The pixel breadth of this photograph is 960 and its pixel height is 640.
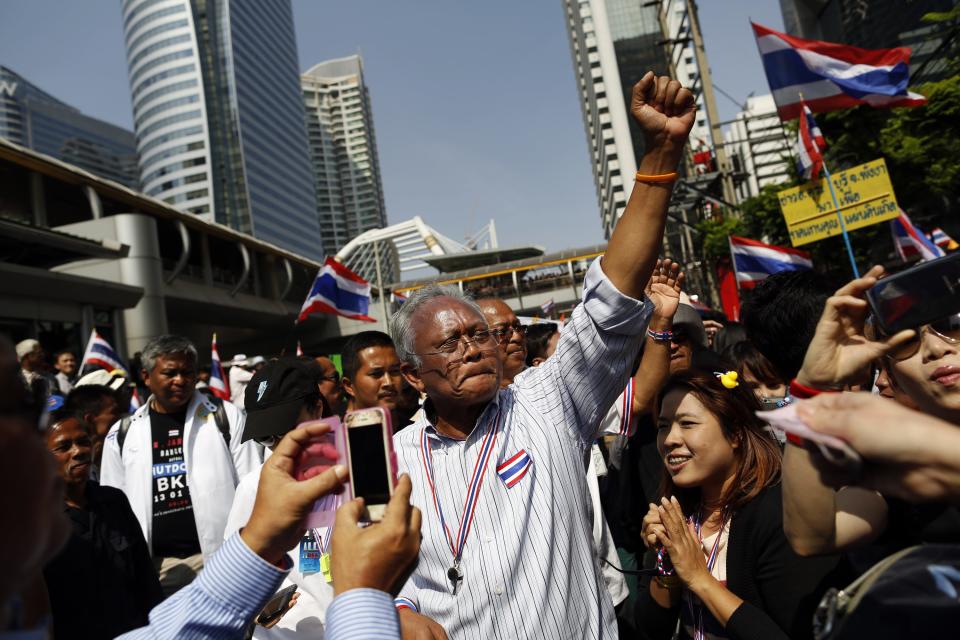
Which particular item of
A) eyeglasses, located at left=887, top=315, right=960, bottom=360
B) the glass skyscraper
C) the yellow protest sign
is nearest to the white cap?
eyeglasses, located at left=887, top=315, right=960, bottom=360

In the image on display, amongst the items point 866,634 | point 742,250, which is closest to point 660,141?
point 866,634

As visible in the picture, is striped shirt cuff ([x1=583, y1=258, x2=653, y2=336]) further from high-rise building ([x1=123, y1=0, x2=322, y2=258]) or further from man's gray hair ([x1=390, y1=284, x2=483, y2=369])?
high-rise building ([x1=123, y1=0, x2=322, y2=258])

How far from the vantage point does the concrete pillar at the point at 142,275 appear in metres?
22.8

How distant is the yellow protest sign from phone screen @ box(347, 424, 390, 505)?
874 cm

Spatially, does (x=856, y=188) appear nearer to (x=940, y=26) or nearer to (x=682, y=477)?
(x=682, y=477)

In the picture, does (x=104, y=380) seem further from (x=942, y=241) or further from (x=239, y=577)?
(x=942, y=241)

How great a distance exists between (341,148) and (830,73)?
583 ft

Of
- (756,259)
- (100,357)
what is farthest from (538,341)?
(100,357)

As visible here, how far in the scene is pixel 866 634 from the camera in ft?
2.88

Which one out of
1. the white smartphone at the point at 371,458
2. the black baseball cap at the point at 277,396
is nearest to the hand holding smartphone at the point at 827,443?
the white smartphone at the point at 371,458

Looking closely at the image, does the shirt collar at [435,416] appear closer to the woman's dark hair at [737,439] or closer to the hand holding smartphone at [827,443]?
the woman's dark hair at [737,439]

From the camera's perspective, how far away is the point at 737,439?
2377 millimetres

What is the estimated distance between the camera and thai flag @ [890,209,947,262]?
8.45 meters

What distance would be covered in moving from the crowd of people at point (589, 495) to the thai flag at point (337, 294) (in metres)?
7.03
